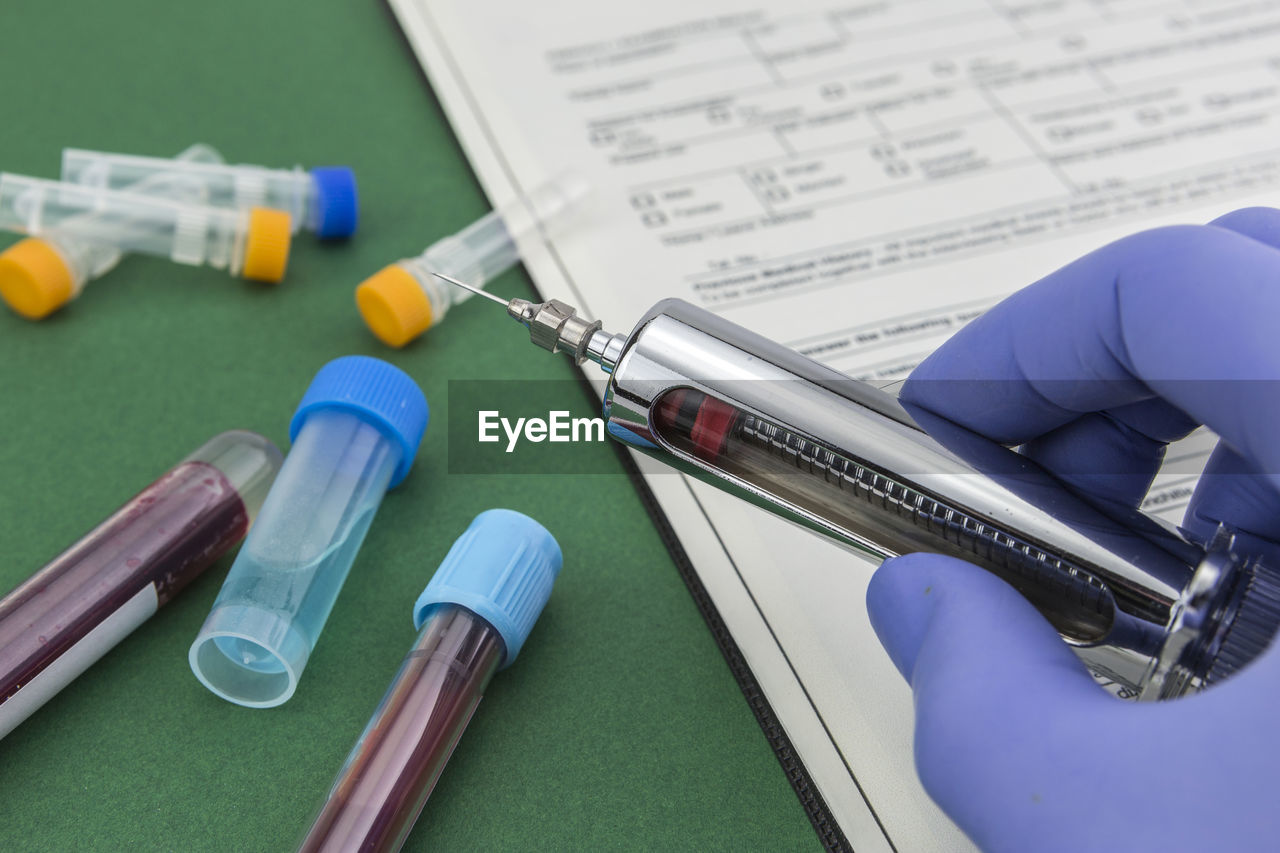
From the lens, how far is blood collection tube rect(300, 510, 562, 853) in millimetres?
427

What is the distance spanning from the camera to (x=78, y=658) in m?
0.47

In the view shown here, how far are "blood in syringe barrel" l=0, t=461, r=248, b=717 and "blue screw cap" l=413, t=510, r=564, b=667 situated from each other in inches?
4.5

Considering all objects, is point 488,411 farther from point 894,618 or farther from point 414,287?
point 894,618

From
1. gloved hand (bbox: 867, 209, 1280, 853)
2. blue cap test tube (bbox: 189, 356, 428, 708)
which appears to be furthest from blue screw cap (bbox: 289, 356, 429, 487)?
gloved hand (bbox: 867, 209, 1280, 853)

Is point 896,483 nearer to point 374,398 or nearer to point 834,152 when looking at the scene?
point 374,398

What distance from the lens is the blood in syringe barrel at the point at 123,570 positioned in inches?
18.0

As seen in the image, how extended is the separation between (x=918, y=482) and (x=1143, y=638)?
10cm

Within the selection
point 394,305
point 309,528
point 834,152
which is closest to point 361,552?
point 309,528

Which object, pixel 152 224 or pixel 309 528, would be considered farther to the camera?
pixel 152 224

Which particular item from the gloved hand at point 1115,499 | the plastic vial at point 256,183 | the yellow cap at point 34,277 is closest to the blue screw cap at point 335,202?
the plastic vial at point 256,183

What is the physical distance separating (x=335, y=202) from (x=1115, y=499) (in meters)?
0.48

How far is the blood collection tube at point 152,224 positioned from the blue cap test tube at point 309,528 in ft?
0.48

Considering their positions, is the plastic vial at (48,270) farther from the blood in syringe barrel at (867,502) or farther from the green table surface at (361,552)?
the blood in syringe barrel at (867,502)

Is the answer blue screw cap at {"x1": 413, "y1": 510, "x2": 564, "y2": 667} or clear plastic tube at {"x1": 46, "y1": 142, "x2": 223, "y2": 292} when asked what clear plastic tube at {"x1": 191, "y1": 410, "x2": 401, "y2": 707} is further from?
clear plastic tube at {"x1": 46, "y1": 142, "x2": 223, "y2": 292}
